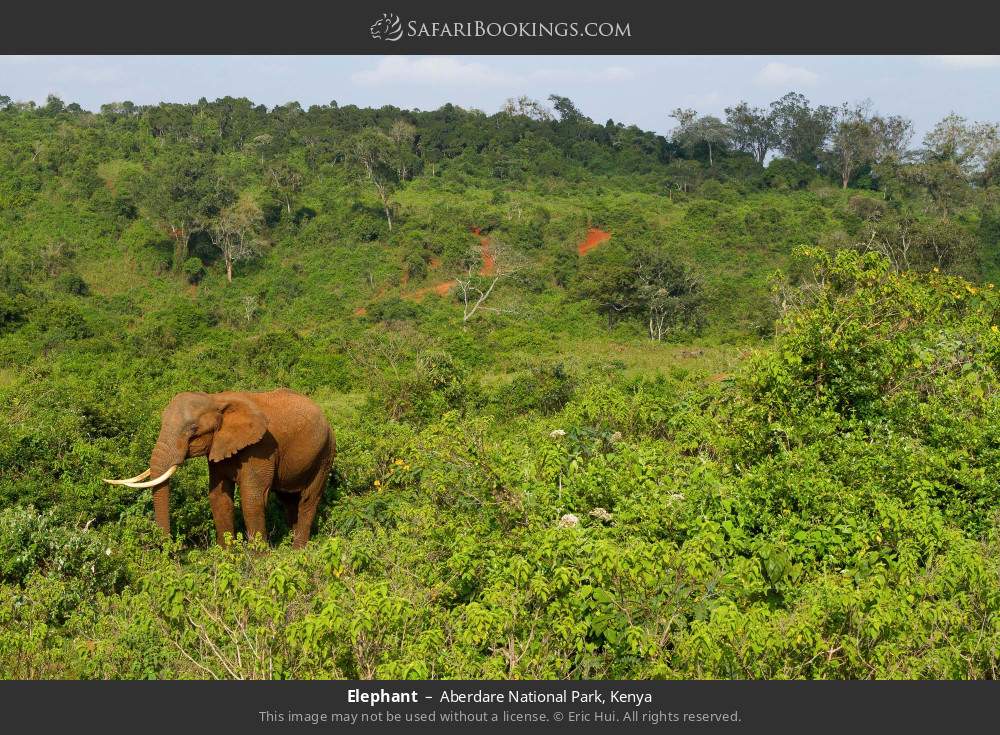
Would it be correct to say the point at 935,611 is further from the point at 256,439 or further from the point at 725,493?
the point at 256,439

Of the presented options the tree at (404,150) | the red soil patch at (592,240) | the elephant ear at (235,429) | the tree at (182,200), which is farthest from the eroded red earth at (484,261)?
the elephant ear at (235,429)

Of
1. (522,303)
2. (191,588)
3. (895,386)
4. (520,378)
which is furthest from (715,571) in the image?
(522,303)

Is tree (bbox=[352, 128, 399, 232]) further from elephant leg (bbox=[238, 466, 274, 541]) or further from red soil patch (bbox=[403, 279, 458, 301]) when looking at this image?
elephant leg (bbox=[238, 466, 274, 541])

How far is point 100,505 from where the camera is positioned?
10.1 metres

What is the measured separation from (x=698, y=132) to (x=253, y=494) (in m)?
57.8

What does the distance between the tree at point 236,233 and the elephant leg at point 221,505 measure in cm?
2866

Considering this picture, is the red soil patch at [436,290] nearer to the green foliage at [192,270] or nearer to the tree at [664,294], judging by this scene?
the tree at [664,294]

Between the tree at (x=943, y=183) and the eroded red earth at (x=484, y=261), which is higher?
the tree at (x=943, y=183)

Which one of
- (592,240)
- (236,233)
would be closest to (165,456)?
(236,233)

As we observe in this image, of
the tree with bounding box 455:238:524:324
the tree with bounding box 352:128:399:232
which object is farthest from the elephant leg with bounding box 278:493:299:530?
the tree with bounding box 352:128:399:232

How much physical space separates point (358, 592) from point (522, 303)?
2827 centimetres

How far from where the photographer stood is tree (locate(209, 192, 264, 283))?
37.4 m

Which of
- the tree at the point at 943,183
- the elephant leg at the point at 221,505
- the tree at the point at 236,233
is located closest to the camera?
the elephant leg at the point at 221,505

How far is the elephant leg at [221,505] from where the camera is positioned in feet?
31.3
